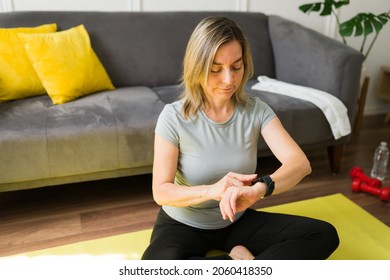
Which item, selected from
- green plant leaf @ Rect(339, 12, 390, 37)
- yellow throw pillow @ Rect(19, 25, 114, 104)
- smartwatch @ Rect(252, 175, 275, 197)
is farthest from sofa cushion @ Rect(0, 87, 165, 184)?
green plant leaf @ Rect(339, 12, 390, 37)

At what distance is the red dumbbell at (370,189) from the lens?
81.7 inches

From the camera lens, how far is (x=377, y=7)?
11.2 feet

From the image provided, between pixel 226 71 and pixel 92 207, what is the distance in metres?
1.18

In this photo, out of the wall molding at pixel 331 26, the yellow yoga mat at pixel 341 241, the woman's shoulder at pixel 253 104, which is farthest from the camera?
the wall molding at pixel 331 26

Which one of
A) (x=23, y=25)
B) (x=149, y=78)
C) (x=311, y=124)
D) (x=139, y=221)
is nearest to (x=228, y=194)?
(x=139, y=221)

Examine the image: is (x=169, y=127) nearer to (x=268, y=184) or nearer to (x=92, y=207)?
(x=268, y=184)

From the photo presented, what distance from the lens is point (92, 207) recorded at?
200cm

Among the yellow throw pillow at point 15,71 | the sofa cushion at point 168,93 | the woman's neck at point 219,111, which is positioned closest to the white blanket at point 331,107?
the sofa cushion at point 168,93

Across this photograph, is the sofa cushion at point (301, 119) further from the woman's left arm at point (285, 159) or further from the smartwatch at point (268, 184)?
the smartwatch at point (268, 184)

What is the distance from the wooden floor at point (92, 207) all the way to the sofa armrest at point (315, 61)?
48cm

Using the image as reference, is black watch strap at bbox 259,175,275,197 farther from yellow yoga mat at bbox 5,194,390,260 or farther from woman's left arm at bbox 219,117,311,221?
yellow yoga mat at bbox 5,194,390,260

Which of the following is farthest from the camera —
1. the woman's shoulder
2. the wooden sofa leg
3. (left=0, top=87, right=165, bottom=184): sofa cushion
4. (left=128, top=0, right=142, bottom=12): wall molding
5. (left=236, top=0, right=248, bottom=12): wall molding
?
(left=236, top=0, right=248, bottom=12): wall molding

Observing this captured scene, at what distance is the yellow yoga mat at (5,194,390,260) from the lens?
159 centimetres

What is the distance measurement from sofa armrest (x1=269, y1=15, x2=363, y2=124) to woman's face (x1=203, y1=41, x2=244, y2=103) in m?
1.26
